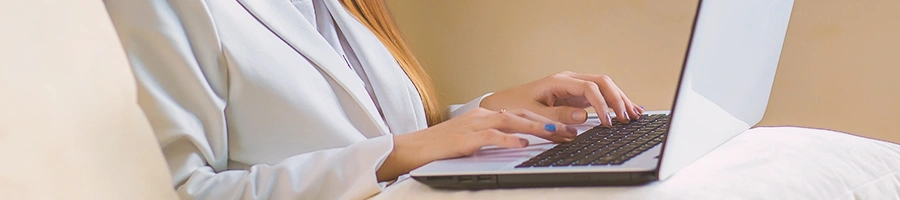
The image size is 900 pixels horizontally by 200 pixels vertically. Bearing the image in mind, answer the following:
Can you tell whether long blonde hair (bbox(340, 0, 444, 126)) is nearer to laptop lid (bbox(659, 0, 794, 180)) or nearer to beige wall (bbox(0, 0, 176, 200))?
beige wall (bbox(0, 0, 176, 200))

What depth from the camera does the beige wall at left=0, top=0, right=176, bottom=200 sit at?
858mm

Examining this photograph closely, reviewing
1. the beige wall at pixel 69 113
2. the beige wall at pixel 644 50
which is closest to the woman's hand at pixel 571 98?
the beige wall at pixel 69 113

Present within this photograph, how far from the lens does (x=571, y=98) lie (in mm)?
1024

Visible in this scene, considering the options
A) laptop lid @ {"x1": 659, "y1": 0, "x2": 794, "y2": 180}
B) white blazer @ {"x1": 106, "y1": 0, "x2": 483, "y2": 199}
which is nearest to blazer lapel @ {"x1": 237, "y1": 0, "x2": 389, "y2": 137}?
white blazer @ {"x1": 106, "y1": 0, "x2": 483, "y2": 199}

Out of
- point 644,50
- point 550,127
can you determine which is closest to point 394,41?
point 550,127

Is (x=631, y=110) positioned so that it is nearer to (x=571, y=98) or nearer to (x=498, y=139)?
(x=571, y=98)

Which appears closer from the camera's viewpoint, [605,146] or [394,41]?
[605,146]

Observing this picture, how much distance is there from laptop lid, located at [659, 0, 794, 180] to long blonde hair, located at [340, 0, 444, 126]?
44 cm

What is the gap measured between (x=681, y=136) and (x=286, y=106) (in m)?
0.46

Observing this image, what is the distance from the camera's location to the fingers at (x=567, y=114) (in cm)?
94

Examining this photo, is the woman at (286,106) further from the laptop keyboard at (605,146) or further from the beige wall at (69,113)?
the beige wall at (69,113)

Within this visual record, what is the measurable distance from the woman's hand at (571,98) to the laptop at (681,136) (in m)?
0.12

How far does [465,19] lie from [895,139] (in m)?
1.01

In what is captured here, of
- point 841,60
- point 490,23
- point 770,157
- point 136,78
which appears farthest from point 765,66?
point 490,23
